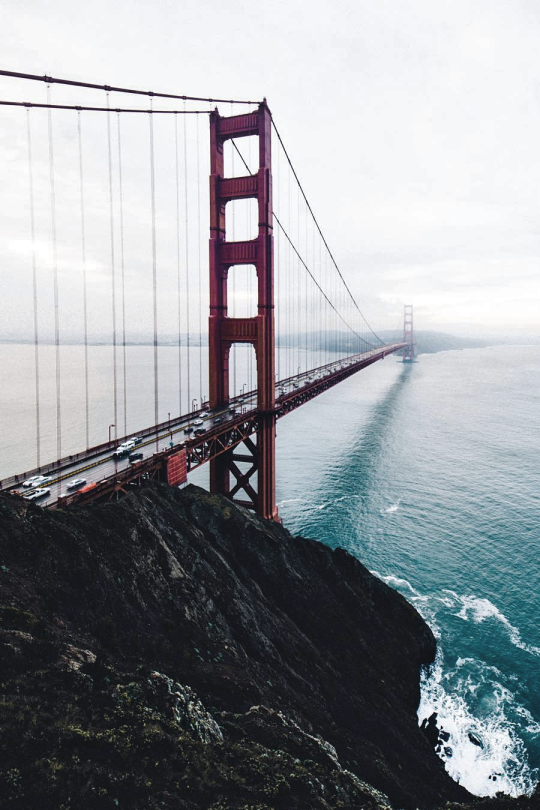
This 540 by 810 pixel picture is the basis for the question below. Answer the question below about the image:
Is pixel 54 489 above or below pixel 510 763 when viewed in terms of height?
above

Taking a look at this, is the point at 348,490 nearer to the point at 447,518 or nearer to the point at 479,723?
the point at 447,518

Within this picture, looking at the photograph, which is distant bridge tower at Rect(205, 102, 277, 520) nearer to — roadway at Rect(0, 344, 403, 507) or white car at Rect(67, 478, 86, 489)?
roadway at Rect(0, 344, 403, 507)

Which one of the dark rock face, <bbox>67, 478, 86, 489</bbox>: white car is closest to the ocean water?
the dark rock face

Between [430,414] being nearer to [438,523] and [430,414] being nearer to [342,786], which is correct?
[438,523]

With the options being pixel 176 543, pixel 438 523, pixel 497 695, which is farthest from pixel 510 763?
pixel 438 523

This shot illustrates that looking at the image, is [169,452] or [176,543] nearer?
[176,543]

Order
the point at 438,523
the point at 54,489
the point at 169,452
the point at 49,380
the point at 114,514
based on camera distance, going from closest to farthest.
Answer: the point at 114,514, the point at 54,489, the point at 169,452, the point at 438,523, the point at 49,380
